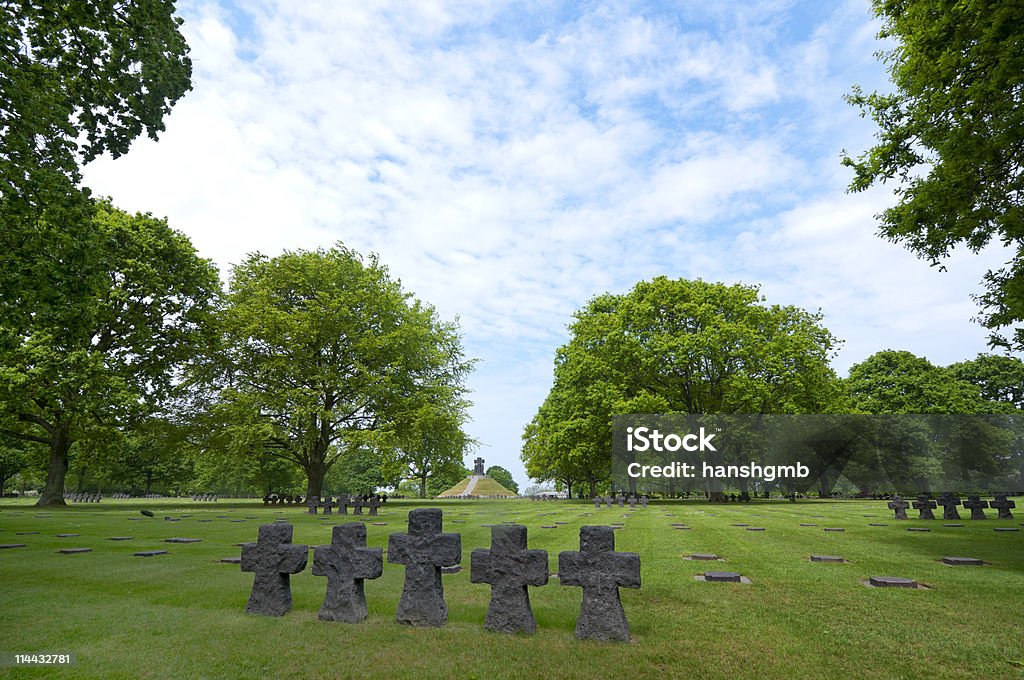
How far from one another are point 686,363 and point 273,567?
3033cm

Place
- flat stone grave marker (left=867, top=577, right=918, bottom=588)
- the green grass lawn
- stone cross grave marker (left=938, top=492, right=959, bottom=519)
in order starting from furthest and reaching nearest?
stone cross grave marker (left=938, top=492, right=959, bottom=519), flat stone grave marker (left=867, top=577, right=918, bottom=588), the green grass lawn

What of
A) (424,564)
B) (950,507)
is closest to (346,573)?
(424,564)

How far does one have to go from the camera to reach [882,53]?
13.9m

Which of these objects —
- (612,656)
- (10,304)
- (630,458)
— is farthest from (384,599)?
(630,458)

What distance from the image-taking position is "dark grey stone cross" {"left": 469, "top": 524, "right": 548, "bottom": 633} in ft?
18.5

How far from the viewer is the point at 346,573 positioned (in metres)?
6.13

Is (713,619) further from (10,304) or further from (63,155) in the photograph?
(63,155)

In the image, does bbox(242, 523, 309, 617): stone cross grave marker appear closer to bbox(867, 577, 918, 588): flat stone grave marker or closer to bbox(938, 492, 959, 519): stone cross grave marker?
bbox(867, 577, 918, 588): flat stone grave marker

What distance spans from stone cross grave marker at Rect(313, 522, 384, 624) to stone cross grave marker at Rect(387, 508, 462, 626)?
278mm

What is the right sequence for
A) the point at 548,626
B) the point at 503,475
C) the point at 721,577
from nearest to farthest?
1. the point at 548,626
2. the point at 721,577
3. the point at 503,475

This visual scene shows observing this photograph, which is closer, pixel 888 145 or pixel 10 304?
pixel 10 304

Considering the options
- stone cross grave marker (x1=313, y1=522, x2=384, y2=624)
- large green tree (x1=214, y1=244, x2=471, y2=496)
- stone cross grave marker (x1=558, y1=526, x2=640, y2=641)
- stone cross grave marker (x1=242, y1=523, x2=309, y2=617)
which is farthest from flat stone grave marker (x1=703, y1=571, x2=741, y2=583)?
large green tree (x1=214, y1=244, x2=471, y2=496)

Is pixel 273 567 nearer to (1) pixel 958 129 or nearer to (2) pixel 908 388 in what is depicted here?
(1) pixel 958 129

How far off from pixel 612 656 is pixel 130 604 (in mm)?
5874
